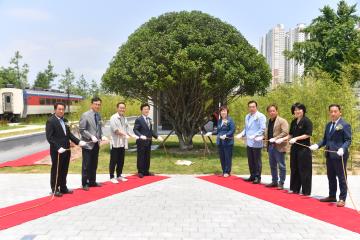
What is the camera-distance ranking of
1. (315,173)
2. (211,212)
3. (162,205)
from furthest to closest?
(315,173) → (162,205) → (211,212)

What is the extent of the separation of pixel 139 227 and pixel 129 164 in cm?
595

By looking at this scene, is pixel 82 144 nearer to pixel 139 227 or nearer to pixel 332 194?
pixel 139 227

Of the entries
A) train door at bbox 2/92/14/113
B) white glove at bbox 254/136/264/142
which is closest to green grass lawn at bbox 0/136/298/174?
white glove at bbox 254/136/264/142

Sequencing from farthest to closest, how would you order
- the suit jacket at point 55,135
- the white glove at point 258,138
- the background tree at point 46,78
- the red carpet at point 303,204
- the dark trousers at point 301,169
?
1. the background tree at point 46,78
2. the white glove at point 258,138
3. the dark trousers at point 301,169
4. the suit jacket at point 55,135
5. the red carpet at point 303,204

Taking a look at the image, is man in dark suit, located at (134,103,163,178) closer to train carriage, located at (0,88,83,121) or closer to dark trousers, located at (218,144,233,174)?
dark trousers, located at (218,144,233,174)

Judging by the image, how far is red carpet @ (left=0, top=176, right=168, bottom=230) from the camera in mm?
5566

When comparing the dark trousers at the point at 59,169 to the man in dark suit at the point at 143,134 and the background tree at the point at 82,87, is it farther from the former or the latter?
→ the background tree at the point at 82,87

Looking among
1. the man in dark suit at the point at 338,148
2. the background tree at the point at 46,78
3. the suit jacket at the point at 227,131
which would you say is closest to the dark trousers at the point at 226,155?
the suit jacket at the point at 227,131

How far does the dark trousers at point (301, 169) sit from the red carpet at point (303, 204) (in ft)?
0.59

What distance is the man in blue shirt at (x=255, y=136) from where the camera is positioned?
26.7ft

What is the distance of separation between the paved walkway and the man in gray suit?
87cm

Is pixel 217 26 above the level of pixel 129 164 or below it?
above

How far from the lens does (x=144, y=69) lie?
11508 millimetres

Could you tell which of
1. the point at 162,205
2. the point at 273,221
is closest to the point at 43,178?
the point at 162,205
